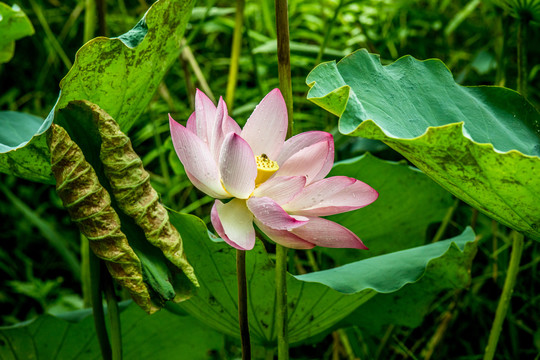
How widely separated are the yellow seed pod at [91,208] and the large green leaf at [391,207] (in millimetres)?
441

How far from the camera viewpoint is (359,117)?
1.84ft

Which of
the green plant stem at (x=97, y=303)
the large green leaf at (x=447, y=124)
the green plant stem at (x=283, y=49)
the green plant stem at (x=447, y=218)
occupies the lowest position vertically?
the green plant stem at (x=447, y=218)

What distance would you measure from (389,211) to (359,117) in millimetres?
432

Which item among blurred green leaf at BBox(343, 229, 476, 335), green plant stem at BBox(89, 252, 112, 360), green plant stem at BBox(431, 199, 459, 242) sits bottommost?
green plant stem at BBox(431, 199, 459, 242)

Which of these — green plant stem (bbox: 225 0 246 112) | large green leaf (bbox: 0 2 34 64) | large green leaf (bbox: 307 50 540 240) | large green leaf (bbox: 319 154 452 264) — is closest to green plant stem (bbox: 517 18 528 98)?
large green leaf (bbox: 307 50 540 240)

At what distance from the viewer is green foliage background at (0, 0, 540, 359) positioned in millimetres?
1214

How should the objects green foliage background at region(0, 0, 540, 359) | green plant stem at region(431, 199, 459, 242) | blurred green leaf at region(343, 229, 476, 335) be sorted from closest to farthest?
blurred green leaf at region(343, 229, 476, 335)
green plant stem at region(431, 199, 459, 242)
green foliage background at region(0, 0, 540, 359)

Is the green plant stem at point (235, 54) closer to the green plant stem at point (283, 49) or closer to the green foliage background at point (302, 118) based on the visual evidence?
the green foliage background at point (302, 118)

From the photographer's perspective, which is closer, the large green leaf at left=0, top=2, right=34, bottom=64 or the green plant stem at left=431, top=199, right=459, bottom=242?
the large green leaf at left=0, top=2, right=34, bottom=64

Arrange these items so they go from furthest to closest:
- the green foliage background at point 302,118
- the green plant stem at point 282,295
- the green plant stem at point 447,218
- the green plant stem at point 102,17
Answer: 1. the green foliage background at point 302,118
2. the green plant stem at point 447,218
3. the green plant stem at point 102,17
4. the green plant stem at point 282,295

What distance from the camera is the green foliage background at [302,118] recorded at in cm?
121

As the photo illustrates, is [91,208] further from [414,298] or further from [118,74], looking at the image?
[414,298]

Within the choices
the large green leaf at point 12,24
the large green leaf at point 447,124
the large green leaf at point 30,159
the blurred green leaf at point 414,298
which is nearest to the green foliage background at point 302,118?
the blurred green leaf at point 414,298

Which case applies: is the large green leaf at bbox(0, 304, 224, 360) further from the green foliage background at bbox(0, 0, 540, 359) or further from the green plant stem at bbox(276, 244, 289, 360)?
the green plant stem at bbox(276, 244, 289, 360)
